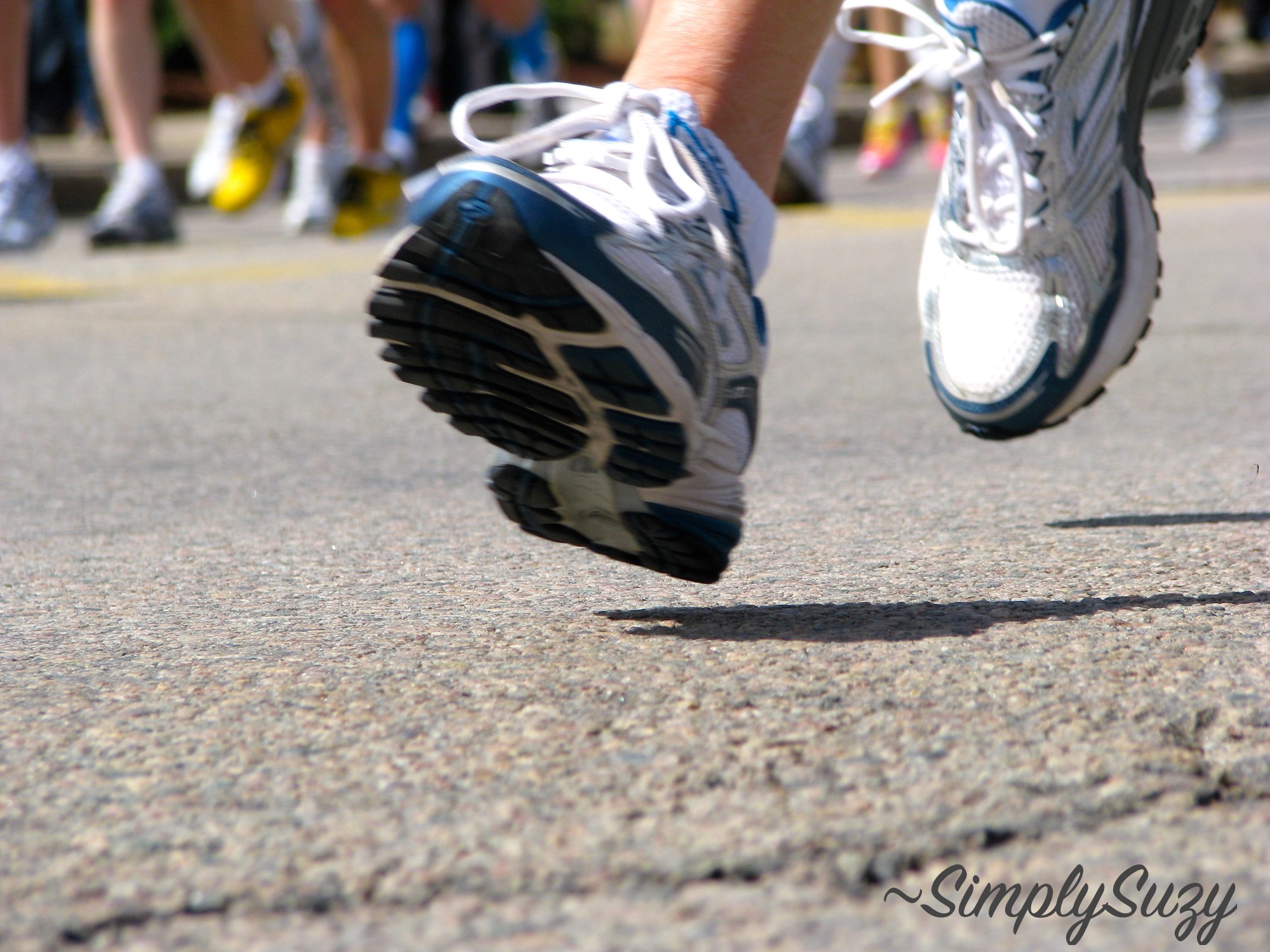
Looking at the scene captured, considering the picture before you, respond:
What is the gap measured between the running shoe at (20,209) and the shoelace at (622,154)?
10.2 feet

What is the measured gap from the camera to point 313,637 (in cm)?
127

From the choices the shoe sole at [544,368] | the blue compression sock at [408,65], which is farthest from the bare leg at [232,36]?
the shoe sole at [544,368]

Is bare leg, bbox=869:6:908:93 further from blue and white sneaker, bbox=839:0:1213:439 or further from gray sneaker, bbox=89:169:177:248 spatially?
blue and white sneaker, bbox=839:0:1213:439

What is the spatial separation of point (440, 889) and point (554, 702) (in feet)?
0.86

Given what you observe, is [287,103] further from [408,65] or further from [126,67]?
[408,65]

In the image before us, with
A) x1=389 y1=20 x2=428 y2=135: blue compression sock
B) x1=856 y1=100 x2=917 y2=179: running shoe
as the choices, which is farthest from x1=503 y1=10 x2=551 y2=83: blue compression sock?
x1=856 y1=100 x2=917 y2=179: running shoe

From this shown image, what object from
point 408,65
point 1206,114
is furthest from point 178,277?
point 1206,114

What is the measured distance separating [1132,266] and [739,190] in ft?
1.43

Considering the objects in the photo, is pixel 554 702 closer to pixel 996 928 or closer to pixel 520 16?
pixel 996 928

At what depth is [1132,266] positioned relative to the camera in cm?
152

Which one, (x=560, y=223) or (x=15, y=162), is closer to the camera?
(x=560, y=223)

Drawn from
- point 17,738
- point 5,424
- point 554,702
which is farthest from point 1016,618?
point 5,424

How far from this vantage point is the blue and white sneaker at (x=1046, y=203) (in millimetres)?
1481
